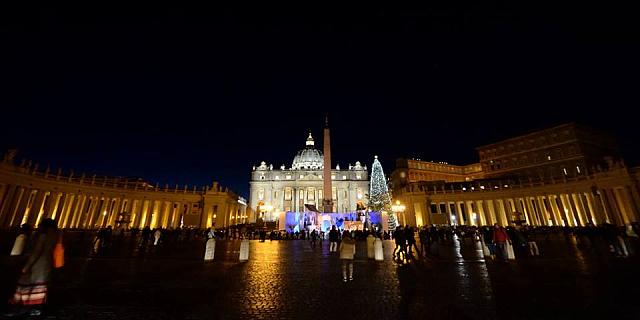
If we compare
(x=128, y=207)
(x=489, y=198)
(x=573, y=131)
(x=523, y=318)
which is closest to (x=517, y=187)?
(x=489, y=198)

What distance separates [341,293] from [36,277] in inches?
231

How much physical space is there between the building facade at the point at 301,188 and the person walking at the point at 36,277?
77.5 meters

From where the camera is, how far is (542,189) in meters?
38.8

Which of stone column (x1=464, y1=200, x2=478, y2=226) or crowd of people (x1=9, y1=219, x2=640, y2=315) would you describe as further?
stone column (x1=464, y1=200, x2=478, y2=226)

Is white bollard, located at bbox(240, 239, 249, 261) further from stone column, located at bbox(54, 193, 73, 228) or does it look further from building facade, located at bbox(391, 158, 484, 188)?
building facade, located at bbox(391, 158, 484, 188)

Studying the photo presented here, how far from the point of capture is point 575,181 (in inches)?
1403

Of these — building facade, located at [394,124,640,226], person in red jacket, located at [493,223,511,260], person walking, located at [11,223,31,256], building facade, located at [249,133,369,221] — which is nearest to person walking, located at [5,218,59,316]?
person walking, located at [11,223,31,256]

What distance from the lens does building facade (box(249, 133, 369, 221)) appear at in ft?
274

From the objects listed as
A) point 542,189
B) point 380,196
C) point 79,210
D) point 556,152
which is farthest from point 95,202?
point 556,152

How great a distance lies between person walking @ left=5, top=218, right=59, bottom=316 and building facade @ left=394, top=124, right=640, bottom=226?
33279mm

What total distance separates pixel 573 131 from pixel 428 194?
27.1m

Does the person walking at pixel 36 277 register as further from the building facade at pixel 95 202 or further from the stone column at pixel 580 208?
the stone column at pixel 580 208

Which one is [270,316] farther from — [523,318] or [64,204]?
[64,204]

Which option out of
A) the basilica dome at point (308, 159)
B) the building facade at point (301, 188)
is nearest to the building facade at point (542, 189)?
the building facade at point (301, 188)
